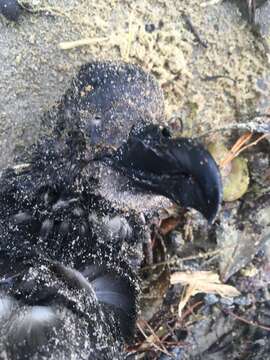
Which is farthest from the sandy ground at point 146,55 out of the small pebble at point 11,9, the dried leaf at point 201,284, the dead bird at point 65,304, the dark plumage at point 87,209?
the dead bird at point 65,304

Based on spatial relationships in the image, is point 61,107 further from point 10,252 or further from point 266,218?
point 266,218

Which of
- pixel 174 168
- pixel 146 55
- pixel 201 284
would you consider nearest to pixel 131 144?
pixel 174 168

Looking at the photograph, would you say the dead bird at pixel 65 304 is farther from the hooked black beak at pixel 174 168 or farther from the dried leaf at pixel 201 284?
the dried leaf at pixel 201 284

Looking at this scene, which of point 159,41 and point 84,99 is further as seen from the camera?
point 159,41

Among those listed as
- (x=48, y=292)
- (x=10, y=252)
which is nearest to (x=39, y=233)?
(x=10, y=252)

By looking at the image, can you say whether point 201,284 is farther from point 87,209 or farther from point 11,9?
point 11,9

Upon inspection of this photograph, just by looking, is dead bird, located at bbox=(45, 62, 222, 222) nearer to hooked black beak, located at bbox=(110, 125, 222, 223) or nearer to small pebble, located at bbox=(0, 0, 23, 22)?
hooked black beak, located at bbox=(110, 125, 222, 223)
